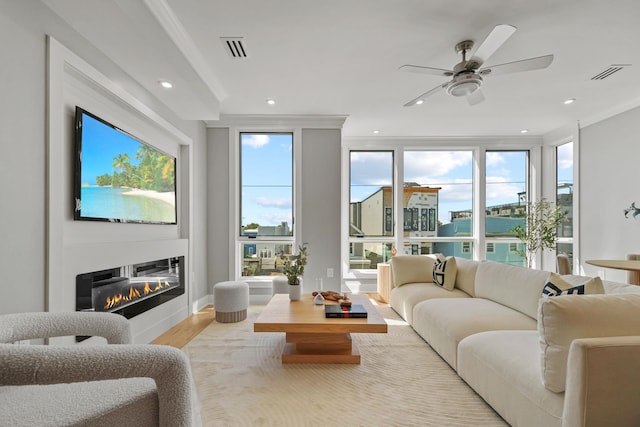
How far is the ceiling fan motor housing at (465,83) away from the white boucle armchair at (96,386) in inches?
104

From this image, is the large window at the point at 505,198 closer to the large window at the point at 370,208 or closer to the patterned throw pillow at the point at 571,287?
the large window at the point at 370,208

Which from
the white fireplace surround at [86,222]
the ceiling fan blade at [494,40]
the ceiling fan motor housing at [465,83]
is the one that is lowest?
the white fireplace surround at [86,222]

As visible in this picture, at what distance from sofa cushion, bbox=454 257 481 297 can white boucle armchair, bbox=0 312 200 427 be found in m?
3.12

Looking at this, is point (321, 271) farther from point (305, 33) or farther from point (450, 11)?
point (450, 11)

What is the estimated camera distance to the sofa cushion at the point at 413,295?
3.39m

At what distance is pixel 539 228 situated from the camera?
5.30 m

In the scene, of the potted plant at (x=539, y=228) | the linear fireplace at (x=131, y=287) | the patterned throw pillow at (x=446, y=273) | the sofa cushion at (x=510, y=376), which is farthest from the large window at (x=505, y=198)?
the linear fireplace at (x=131, y=287)

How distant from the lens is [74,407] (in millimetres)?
1012

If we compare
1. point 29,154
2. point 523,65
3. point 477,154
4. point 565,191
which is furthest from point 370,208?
point 29,154

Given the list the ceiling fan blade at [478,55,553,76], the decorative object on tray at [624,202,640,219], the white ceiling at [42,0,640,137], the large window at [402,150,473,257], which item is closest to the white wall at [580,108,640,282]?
the decorative object on tray at [624,202,640,219]

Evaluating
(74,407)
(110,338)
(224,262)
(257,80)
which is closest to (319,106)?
(257,80)

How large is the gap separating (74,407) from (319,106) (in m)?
3.77

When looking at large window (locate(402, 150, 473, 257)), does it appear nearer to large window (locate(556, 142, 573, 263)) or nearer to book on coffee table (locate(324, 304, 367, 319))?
large window (locate(556, 142, 573, 263))

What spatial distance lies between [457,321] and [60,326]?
8.05 feet
